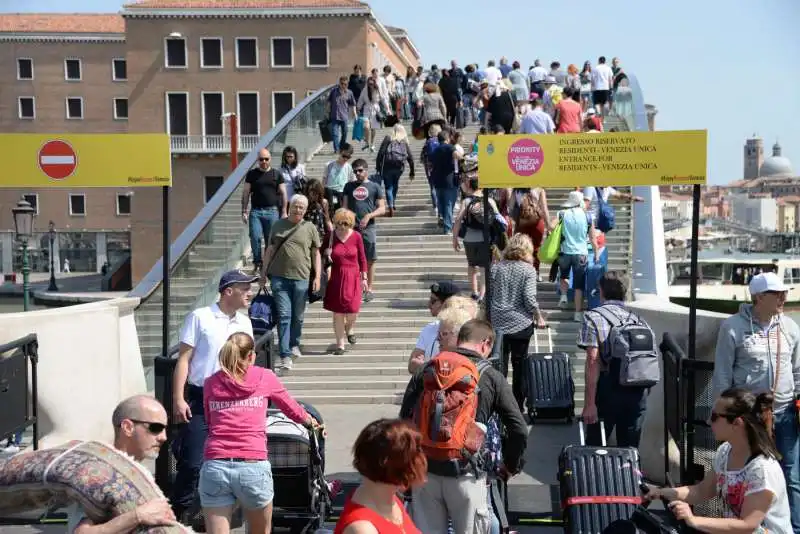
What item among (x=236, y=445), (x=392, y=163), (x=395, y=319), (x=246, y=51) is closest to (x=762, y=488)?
(x=236, y=445)

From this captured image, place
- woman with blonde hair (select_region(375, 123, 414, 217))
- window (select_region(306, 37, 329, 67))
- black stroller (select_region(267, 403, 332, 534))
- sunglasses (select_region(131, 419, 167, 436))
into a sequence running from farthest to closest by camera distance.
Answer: window (select_region(306, 37, 329, 67)) → woman with blonde hair (select_region(375, 123, 414, 217)) → black stroller (select_region(267, 403, 332, 534)) → sunglasses (select_region(131, 419, 167, 436))

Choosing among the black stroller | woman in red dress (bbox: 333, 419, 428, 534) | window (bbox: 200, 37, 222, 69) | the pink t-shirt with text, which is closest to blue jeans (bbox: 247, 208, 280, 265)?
the black stroller

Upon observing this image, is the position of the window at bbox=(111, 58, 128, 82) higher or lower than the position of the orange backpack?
higher

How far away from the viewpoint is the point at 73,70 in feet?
243

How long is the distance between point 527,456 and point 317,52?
184 ft

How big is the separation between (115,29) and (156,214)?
15.4m

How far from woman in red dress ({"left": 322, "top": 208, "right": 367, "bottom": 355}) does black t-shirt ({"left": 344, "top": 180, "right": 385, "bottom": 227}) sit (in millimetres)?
1599

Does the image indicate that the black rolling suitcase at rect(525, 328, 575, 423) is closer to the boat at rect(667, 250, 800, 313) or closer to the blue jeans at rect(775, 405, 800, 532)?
the blue jeans at rect(775, 405, 800, 532)

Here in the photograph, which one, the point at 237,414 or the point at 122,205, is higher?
the point at 122,205

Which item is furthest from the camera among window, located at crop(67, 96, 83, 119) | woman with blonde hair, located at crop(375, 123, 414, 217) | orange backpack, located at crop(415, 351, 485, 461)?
window, located at crop(67, 96, 83, 119)

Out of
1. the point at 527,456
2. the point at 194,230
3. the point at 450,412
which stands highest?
the point at 194,230

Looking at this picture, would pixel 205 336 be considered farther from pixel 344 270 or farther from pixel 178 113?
pixel 178 113

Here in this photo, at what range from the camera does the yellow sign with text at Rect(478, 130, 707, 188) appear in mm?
8141

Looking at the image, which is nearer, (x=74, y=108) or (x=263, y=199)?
(x=263, y=199)
